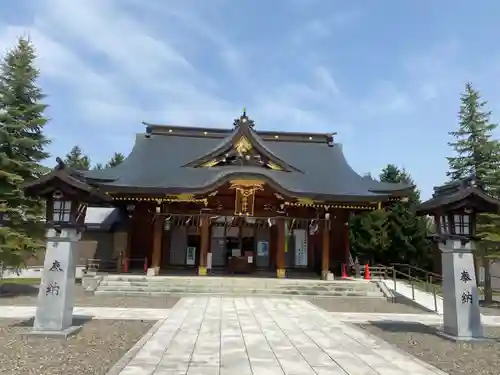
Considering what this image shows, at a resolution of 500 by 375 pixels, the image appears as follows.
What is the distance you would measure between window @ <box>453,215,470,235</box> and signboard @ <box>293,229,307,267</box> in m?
11.1

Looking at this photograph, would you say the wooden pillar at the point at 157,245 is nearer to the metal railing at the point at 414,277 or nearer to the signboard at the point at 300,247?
the signboard at the point at 300,247

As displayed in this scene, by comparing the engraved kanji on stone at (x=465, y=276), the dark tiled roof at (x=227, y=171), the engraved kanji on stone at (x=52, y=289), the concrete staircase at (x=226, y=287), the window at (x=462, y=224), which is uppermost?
the dark tiled roof at (x=227, y=171)

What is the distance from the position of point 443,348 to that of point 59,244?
7.90m

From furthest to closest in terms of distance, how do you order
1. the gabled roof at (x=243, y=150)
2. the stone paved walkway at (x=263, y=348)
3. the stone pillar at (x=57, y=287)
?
the gabled roof at (x=243, y=150)
the stone pillar at (x=57, y=287)
the stone paved walkway at (x=263, y=348)

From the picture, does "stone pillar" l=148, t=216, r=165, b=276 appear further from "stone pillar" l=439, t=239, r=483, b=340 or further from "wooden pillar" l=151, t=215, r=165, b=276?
"stone pillar" l=439, t=239, r=483, b=340

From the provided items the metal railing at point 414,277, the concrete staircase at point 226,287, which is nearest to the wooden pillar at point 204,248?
the concrete staircase at point 226,287

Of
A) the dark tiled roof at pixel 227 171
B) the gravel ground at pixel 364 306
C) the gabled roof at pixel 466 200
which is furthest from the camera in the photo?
the dark tiled roof at pixel 227 171

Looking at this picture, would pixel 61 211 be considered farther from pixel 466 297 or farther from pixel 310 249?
→ pixel 310 249

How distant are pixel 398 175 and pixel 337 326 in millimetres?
24848

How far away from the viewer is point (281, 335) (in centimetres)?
809

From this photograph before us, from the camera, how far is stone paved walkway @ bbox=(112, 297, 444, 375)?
570 cm

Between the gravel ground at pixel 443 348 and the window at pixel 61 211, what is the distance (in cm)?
714

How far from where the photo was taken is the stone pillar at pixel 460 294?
836 cm

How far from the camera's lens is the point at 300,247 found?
19.9 m
